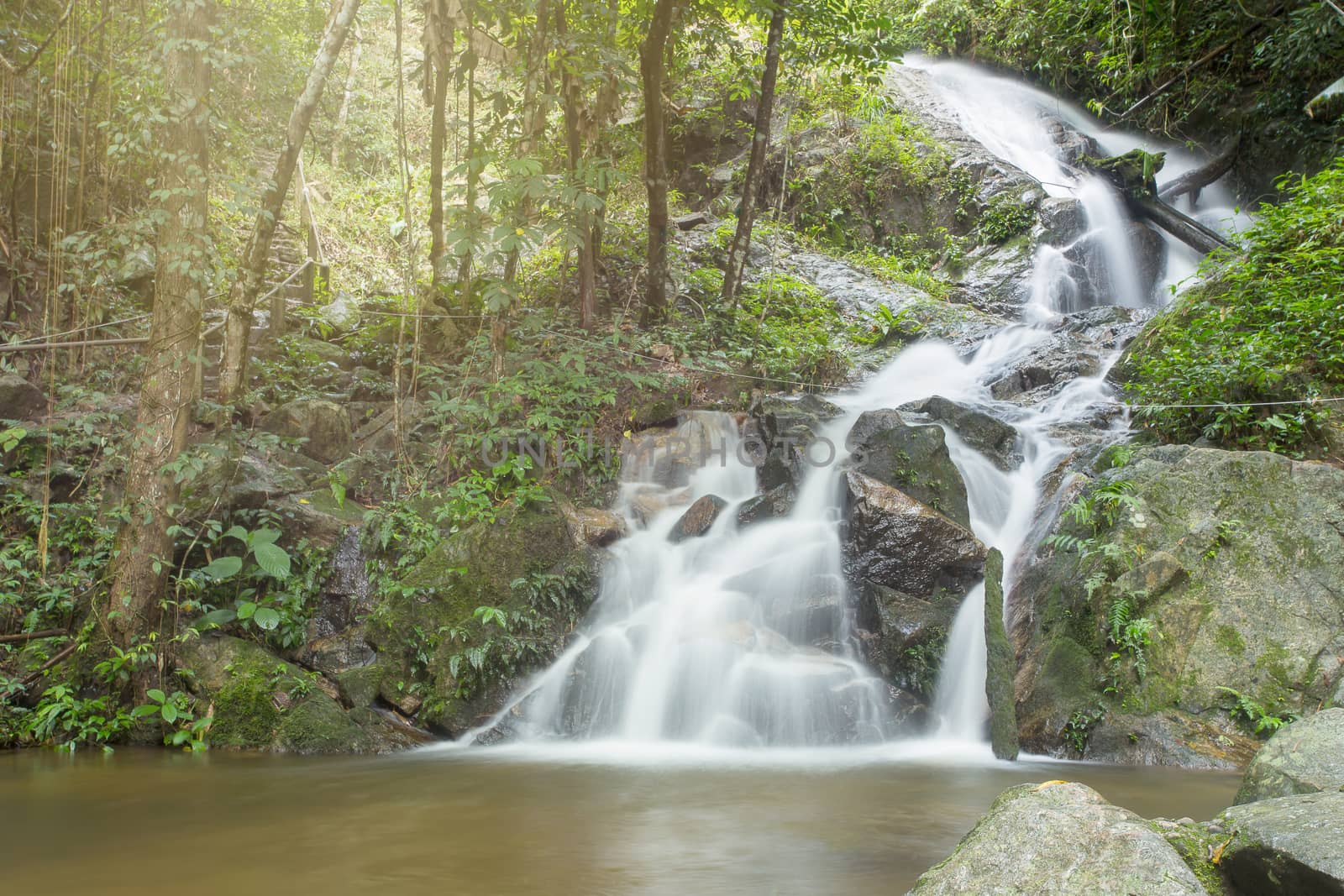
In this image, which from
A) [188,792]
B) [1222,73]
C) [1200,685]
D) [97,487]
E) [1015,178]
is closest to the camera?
[188,792]

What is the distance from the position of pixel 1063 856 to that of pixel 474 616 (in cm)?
521

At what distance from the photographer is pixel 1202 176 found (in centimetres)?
1580

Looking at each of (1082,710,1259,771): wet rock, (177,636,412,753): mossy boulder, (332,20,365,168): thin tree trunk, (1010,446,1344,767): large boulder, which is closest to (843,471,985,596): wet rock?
(1010,446,1344,767): large boulder

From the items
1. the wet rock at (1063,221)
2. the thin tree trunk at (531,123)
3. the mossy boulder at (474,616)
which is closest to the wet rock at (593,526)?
the mossy boulder at (474,616)

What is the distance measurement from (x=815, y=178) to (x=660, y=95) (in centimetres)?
719

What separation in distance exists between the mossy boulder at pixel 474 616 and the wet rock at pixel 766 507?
1.77 meters

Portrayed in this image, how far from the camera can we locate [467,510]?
25.3 ft

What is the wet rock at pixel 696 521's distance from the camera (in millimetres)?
8586

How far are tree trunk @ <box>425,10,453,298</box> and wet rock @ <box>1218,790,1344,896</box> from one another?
7477 mm

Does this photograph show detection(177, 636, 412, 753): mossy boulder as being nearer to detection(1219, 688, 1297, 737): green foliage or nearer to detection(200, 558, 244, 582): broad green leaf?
detection(200, 558, 244, 582): broad green leaf

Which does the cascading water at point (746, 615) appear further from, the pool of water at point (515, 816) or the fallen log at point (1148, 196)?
the fallen log at point (1148, 196)

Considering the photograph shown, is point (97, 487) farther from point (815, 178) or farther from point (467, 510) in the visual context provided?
point (815, 178)

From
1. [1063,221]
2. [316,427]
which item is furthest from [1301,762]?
[1063,221]

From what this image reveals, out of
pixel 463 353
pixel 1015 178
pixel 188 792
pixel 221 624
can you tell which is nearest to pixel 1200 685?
pixel 188 792
